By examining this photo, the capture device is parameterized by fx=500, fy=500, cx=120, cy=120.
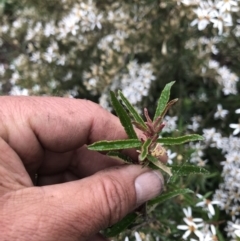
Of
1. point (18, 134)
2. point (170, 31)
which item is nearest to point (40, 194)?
point (18, 134)

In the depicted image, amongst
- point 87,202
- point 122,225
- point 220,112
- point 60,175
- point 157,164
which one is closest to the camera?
point 87,202

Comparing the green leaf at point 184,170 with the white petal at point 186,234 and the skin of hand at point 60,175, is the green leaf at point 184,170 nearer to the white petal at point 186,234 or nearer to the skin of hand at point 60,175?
the skin of hand at point 60,175

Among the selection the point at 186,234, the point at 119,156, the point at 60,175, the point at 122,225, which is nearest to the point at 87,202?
the point at 119,156

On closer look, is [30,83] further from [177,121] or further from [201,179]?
[201,179]

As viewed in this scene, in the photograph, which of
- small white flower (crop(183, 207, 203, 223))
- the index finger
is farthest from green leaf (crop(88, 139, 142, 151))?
small white flower (crop(183, 207, 203, 223))

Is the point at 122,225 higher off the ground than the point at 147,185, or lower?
lower

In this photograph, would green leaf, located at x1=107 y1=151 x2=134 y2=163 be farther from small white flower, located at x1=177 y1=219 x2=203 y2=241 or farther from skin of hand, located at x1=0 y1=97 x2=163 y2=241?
small white flower, located at x1=177 y1=219 x2=203 y2=241

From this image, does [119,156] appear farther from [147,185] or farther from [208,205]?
[208,205]
